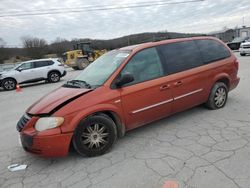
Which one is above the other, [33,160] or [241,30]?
[241,30]

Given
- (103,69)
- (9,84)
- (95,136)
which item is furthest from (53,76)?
(95,136)

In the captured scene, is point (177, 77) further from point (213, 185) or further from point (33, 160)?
point (33, 160)

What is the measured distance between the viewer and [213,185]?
8.96 ft

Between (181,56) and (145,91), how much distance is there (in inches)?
49.3

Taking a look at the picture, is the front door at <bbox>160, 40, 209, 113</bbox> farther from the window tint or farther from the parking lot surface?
the window tint

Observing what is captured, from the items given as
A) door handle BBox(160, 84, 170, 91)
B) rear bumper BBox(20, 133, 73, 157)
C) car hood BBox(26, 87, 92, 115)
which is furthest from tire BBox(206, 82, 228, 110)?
rear bumper BBox(20, 133, 73, 157)

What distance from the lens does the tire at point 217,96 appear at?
5.27 m

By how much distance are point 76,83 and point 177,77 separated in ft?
6.27

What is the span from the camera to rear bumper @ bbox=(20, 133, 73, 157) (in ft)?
11.0

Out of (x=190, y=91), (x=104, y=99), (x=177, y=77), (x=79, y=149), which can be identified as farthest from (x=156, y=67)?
(x=79, y=149)

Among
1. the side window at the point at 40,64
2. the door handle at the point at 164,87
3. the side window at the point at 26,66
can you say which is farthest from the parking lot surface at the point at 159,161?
the side window at the point at 40,64

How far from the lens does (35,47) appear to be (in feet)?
171

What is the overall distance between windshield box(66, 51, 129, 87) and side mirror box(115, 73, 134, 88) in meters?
0.25

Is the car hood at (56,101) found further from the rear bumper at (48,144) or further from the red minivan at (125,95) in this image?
the rear bumper at (48,144)
